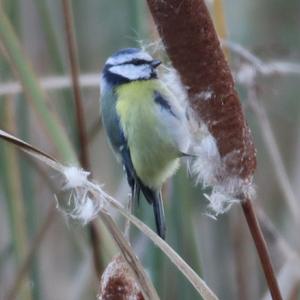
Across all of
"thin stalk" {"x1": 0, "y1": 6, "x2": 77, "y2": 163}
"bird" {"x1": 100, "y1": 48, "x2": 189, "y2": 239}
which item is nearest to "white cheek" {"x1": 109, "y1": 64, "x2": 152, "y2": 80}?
"bird" {"x1": 100, "y1": 48, "x2": 189, "y2": 239}

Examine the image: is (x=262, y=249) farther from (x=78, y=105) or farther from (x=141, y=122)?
(x=141, y=122)

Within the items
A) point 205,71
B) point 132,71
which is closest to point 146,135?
point 132,71

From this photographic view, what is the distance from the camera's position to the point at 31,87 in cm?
104

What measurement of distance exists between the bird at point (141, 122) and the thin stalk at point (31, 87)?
0.27 meters

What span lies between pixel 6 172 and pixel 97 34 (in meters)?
0.59

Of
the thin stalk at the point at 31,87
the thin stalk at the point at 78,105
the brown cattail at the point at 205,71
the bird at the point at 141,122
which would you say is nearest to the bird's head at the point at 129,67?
the bird at the point at 141,122

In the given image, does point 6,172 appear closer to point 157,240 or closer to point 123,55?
point 123,55

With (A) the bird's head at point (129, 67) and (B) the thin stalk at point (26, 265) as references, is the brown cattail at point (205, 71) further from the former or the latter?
(B) the thin stalk at point (26, 265)

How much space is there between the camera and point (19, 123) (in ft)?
4.69

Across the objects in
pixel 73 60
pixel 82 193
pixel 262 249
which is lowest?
pixel 262 249

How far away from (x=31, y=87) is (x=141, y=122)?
0.34 m

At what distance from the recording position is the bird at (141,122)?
129cm

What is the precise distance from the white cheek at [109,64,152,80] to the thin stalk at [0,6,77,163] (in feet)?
1.11

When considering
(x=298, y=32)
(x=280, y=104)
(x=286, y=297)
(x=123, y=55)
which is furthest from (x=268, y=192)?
(x=123, y=55)
